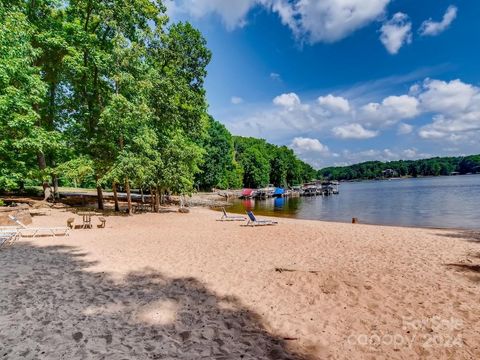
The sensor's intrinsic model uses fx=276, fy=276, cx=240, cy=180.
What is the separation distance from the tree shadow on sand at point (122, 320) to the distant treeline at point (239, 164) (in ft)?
134

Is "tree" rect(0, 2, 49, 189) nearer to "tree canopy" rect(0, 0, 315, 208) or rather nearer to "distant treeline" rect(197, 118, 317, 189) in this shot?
"tree canopy" rect(0, 0, 315, 208)

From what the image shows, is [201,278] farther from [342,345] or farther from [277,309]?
[342,345]

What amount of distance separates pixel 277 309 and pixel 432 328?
2.95m

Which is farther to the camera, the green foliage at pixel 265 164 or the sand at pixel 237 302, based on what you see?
the green foliage at pixel 265 164

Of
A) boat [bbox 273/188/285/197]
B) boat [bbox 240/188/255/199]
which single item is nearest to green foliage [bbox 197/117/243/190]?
boat [bbox 240/188/255/199]

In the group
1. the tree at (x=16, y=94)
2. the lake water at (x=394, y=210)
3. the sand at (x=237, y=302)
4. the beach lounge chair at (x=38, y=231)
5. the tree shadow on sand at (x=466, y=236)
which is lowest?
the lake water at (x=394, y=210)

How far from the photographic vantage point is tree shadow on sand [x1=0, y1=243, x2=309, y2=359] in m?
4.38

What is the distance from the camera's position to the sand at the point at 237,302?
460 cm

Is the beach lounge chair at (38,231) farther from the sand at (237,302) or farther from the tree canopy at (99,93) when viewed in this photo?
the tree canopy at (99,93)

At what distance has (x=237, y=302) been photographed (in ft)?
21.0

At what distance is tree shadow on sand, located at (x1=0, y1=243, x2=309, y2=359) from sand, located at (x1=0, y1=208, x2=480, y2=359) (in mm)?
26

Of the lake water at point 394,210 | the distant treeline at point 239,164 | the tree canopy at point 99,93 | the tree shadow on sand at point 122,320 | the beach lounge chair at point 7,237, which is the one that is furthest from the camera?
the distant treeline at point 239,164

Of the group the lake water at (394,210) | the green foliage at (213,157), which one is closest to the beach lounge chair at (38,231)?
Answer: the lake water at (394,210)

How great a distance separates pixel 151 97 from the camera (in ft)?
75.3
